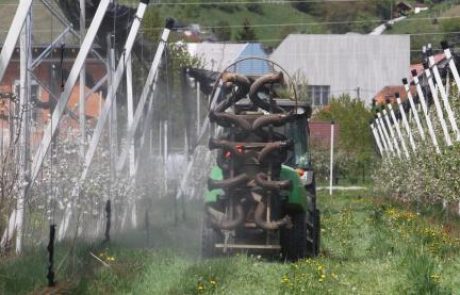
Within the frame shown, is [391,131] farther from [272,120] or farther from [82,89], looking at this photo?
[272,120]

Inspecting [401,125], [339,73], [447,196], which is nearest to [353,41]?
[339,73]

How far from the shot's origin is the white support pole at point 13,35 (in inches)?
549

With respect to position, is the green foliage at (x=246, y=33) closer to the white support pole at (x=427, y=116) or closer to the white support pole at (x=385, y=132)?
the white support pole at (x=385, y=132)

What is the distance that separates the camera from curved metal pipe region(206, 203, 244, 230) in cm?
1609

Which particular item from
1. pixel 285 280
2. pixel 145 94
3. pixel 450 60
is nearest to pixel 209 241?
pixel 285 280

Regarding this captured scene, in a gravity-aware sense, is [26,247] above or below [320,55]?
below

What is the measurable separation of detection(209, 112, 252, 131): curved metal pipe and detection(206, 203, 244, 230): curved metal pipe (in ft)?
3.51

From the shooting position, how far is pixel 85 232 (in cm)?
1662

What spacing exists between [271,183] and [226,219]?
812mm

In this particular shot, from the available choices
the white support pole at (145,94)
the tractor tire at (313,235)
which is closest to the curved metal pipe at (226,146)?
the tractor tire at (313,235)

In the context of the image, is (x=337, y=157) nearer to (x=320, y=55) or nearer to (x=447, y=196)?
(x=320, y=55)

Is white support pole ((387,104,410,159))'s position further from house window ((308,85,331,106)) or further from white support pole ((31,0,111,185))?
house window ((308,85,331,106))

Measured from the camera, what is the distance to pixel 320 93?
3445 inches

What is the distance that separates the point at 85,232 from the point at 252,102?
288 centimetres
